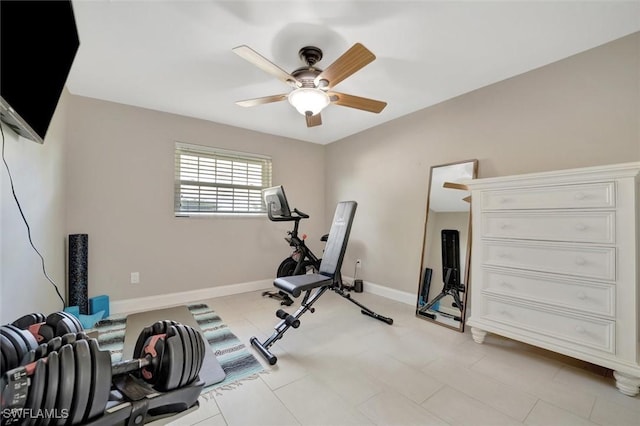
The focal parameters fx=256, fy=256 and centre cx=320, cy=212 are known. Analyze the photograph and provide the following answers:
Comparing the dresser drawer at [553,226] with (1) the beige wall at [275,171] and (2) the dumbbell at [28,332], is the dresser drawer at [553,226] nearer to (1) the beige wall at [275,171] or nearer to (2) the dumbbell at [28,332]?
(1) the beige wall at [275,171]

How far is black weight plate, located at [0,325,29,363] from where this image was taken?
0.84 metres

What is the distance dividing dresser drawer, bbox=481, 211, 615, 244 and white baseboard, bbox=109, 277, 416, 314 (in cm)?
135

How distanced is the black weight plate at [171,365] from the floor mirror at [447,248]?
236 centimetres

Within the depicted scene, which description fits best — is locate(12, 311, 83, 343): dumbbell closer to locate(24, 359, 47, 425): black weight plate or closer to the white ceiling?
locate(24, 359, 47, 425): black weight plate

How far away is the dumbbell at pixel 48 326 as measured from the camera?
1.02 metres

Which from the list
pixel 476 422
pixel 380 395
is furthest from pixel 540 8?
pixel 380 395

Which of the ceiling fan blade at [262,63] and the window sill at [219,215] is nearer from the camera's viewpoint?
the ceiling fan blade at [262,63]

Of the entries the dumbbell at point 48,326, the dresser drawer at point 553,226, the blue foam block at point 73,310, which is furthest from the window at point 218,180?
the dresser drawer at point 553,226

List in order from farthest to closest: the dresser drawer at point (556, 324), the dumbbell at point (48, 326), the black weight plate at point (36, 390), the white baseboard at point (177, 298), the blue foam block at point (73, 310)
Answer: the white baseboard at point (177, 298), the blue foam block at point (73, 310), the dresser drawer at point (556, 324), the dumbbell at point (48, 326), the black weight plate at point (36, 390)

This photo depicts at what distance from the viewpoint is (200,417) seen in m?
1.34

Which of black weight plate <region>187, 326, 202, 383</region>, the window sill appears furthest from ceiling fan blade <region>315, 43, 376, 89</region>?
the window sill

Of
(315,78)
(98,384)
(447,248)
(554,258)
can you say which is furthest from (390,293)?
(98,384)

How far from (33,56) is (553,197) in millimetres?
2976

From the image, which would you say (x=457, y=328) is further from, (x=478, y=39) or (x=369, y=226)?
(x=478, y=39)
